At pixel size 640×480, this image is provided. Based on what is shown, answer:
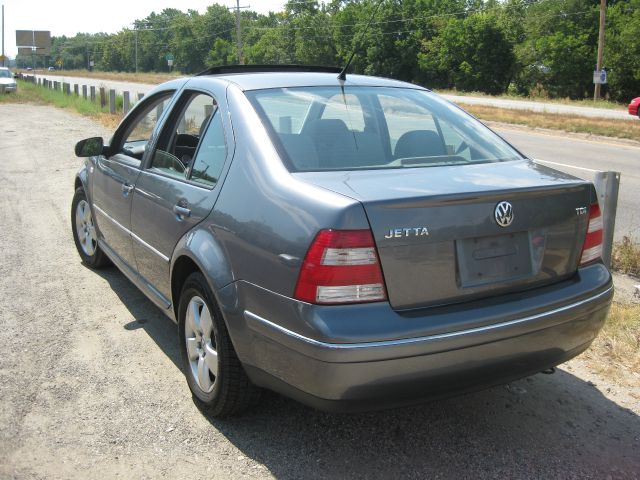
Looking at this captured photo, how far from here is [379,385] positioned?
8.29 feet

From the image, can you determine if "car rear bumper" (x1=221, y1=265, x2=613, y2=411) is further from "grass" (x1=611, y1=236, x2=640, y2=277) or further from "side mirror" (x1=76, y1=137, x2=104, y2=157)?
"grass" (x1=611, y1=236, x2=640, y2=277)

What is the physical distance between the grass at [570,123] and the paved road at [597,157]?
715mm

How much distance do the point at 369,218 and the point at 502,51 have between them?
6368cm

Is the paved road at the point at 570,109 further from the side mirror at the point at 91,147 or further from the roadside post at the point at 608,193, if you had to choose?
the side mirror at the point at 91,147

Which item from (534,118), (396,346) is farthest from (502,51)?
(396,346)

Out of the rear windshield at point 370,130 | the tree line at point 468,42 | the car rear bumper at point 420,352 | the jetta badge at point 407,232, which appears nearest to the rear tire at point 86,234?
the rear windshield at point 370,130

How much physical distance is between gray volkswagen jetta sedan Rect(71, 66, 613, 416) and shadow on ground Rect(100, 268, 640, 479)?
31 cm

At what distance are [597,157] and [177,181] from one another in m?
13.0

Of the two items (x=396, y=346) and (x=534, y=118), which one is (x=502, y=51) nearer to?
(x=534, y=118)

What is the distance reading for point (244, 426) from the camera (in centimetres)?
324

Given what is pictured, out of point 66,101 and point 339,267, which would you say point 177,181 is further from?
point 66,101

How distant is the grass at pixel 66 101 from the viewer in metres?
20.8

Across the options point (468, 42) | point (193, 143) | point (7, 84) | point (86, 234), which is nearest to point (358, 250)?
point (193, 143)

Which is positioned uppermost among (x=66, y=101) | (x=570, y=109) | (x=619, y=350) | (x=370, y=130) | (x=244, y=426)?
(x=570, y=109)
